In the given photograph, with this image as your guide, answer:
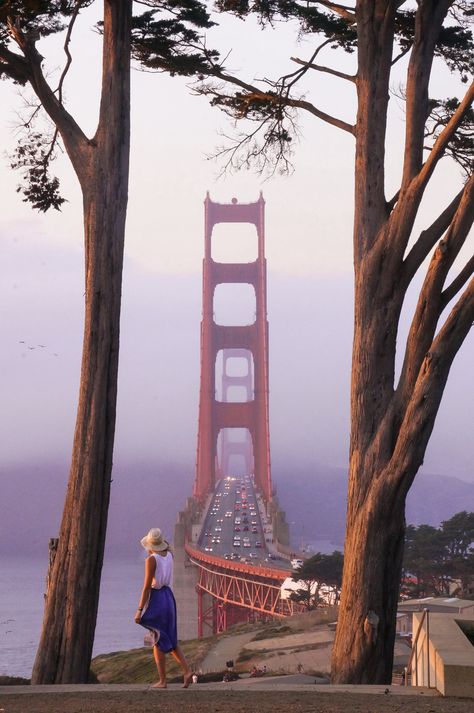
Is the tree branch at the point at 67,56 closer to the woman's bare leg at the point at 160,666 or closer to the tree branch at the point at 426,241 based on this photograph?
the tree branch at the point at 426,241

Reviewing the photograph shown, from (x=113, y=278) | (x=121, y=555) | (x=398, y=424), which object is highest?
(x=113, y=278)

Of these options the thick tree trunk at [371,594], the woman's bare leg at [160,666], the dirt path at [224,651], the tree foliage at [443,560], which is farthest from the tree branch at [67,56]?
the tree foliage at [443,560]

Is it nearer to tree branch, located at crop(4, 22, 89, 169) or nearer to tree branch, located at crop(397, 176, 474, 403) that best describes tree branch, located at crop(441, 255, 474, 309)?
tree branch, located at crop(397, 176, 474, 403)

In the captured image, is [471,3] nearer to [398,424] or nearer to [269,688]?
[398,424]

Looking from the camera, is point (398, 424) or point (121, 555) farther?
point (121, 555)

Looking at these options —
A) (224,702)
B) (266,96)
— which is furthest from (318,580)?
(224,702)

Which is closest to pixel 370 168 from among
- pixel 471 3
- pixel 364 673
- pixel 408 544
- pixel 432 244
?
pixel 432 244
